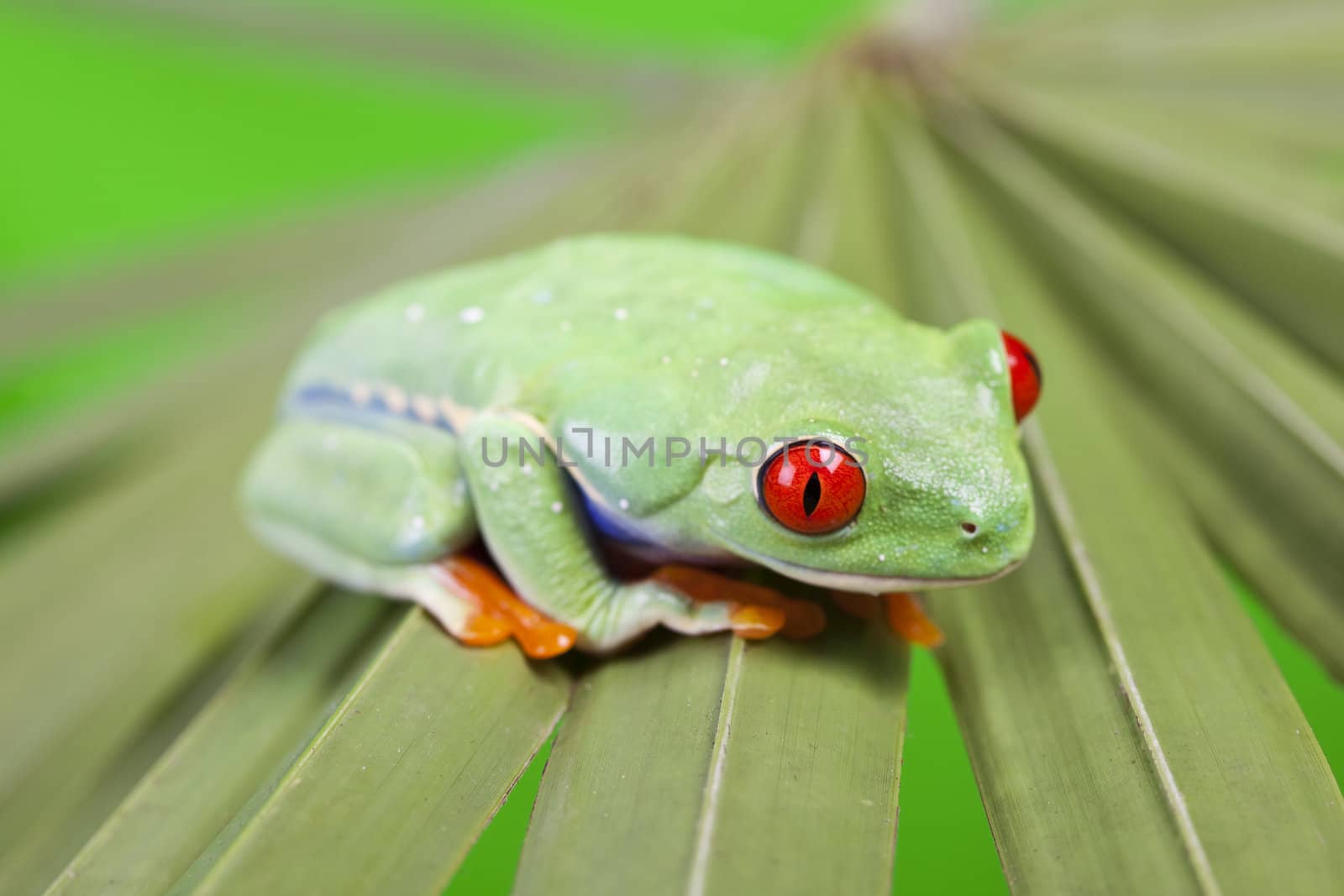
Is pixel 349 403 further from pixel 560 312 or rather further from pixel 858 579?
pixel 858 579

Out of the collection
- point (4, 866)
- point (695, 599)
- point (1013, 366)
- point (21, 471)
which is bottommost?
point (4, 866)

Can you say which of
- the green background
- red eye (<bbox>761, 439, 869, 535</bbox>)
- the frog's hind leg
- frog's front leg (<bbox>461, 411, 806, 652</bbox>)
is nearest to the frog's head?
red eye (<bbox>761, 439, 869, 535</bbox>)

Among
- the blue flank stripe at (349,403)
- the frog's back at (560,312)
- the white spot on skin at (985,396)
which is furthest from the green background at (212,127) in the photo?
the white spot on skin at (985,396)

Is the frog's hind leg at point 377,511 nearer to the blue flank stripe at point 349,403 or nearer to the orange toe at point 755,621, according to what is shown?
the blue flank stripe at point 349,403

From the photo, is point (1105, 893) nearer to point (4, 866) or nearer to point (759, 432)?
point (759, 432)

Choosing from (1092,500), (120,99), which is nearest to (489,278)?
(1092,500)
